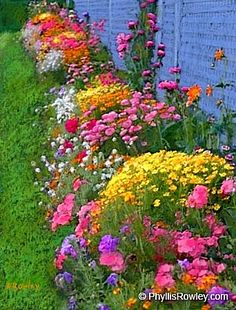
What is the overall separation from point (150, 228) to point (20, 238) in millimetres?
1749

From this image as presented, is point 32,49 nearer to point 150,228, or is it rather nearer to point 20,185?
point 20,185

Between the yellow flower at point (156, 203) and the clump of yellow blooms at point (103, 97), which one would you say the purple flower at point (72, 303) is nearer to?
the yellow flower at point (156, 203)

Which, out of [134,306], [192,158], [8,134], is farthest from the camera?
[8,134]

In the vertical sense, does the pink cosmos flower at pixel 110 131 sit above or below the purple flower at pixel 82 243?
above

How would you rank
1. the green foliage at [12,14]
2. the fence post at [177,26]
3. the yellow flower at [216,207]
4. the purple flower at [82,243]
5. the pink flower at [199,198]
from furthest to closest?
the green foliage at [12,14] < the fence post at [177,26] < the purple flower at [82,243] < the yellow flower at [216,207] < the pink flower at [199,198]

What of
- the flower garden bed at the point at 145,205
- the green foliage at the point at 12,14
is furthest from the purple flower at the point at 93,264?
the green foliage at the point at 12,14

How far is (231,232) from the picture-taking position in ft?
12.4

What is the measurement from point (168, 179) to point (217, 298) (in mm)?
1070

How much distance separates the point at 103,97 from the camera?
6.88m

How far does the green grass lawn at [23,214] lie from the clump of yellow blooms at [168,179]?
680 millimetres

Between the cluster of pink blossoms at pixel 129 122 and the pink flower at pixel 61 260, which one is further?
the cluster of pink blossoms at pixel 129 122

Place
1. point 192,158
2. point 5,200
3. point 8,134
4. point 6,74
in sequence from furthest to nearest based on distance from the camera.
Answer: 1. point 6,74
2. point 8,134
3. point 5,200
4. point 192,158

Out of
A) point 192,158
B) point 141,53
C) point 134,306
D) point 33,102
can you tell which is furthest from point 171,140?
point 33,102

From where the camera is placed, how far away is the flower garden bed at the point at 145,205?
346cm
